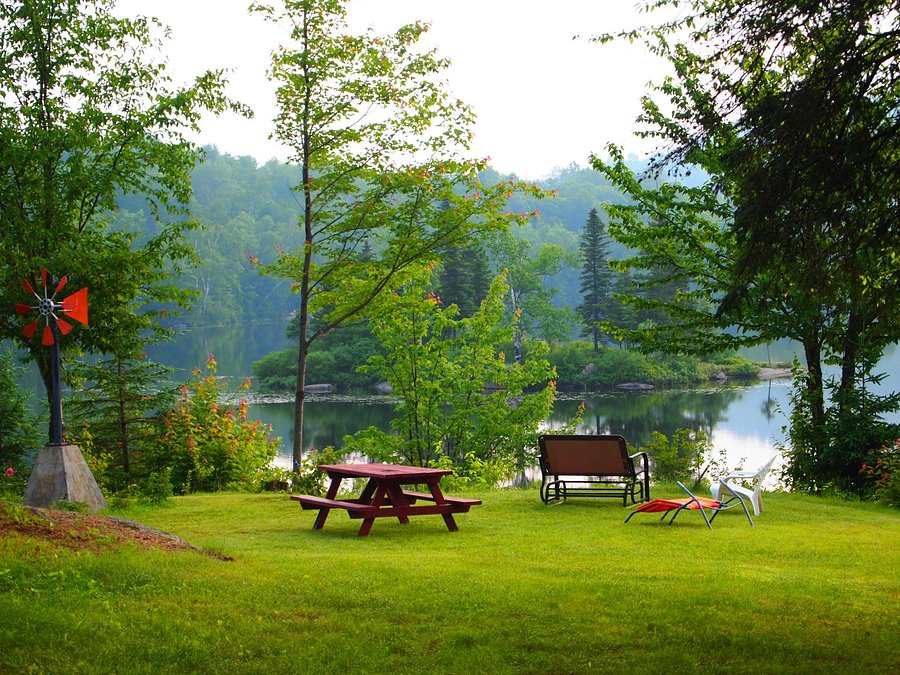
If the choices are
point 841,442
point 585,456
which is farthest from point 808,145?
point 841,442

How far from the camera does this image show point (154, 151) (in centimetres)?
1255

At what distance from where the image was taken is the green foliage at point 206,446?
1443cm

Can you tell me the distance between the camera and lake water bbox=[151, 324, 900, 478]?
101ft

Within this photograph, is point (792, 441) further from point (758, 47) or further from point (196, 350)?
point (196, 350)

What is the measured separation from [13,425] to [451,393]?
924 cm

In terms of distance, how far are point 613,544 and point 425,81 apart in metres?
9.29

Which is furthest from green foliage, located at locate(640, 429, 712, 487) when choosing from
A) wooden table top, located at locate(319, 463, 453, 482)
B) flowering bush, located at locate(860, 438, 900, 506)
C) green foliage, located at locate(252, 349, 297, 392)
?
green foliage, located at locate(252, 349, 297, 392)

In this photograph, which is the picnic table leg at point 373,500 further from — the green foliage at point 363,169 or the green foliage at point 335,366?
the green foliage at point 335,366

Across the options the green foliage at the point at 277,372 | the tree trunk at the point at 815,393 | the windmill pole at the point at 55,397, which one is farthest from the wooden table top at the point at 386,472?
the green foliage at the point at 277,372

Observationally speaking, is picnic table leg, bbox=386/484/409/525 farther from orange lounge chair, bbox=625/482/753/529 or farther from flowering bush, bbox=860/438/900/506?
flowering bush, bbox=860/438/900/506

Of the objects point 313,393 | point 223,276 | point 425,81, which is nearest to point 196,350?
point 223,276

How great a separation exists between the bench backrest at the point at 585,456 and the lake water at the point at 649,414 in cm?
1340

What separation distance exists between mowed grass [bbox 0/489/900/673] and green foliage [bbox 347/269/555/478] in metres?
12.4

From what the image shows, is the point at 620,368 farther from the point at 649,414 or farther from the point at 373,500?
the point at 373,500
